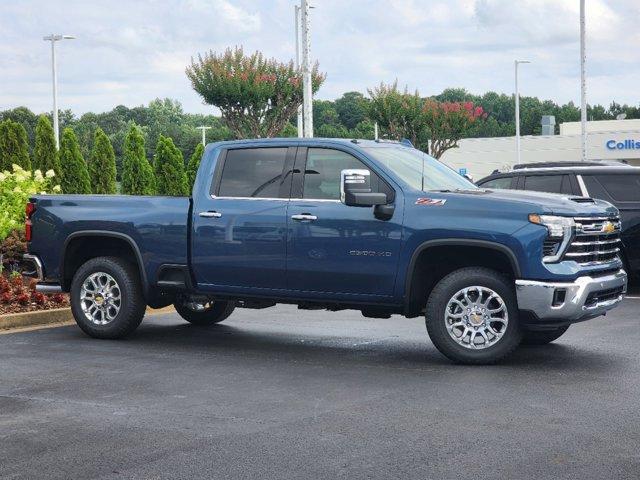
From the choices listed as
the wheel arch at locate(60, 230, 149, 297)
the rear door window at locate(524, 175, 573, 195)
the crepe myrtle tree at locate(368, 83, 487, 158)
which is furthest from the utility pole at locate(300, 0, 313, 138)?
the crepe myrtle tree at locate(368, 83, 487, 158)

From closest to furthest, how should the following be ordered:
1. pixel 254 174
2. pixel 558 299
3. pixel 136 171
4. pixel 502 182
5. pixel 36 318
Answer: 1. pixel 558 299
2. pixel 254 174
3. pixel 36 318
4. pixel 502 182
5. pixel 136 171

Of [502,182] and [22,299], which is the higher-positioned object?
[502,182]

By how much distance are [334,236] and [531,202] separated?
1.90m

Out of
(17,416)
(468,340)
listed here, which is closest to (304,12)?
(468,340)

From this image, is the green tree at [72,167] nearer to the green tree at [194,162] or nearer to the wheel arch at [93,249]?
the green tree at [194,162]

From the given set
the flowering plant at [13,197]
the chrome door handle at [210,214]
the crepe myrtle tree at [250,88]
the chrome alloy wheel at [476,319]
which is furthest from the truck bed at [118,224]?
the crepe myrtle tree at [250,88]

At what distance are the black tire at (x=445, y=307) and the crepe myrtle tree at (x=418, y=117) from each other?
42375mm

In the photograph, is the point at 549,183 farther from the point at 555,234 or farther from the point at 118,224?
the point at 118,224

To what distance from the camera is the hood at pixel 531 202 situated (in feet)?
32.6

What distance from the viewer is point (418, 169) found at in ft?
36.8

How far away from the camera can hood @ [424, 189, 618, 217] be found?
9.92 m

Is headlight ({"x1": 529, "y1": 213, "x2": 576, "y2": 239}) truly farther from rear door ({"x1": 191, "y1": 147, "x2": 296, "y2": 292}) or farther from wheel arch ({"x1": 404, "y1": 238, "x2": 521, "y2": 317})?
rear door ({"x1": 191, "y1": 147, "x2": 296, "y2": 292})

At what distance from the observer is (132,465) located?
6641 millimetres

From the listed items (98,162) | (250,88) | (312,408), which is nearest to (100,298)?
(312,408)
